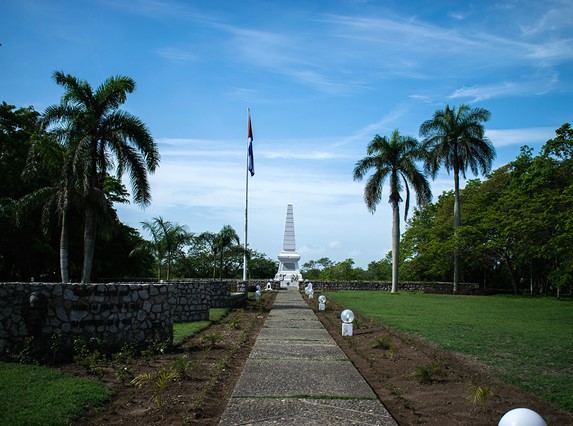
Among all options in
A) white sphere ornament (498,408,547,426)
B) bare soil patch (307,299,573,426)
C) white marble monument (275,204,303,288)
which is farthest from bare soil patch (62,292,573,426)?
white marble monument (275,204,303,288)

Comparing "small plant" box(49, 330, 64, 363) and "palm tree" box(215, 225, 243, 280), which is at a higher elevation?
"palm tree" box(215, 225, 243, 280)

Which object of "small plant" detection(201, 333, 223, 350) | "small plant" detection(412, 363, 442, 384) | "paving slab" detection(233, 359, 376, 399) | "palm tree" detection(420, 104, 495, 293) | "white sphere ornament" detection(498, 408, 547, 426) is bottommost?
"small plant" detection(201, 333, 223, 350)

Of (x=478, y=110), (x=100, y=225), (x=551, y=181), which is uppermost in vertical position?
(x=478, y=110)

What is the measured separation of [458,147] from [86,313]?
103 feet

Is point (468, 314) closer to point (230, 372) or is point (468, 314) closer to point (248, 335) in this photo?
point (248, 335)

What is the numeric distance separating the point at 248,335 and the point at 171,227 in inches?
888

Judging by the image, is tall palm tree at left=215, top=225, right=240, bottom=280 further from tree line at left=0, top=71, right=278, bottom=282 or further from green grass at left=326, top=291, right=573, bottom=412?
green grass at left=326, top=291, right=573, bottom=412

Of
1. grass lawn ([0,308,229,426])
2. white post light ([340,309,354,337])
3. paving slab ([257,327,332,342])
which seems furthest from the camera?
white post light ([340,309,354,337])

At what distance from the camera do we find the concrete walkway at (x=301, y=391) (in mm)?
5027

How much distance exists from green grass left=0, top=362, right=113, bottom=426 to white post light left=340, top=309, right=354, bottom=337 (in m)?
6.12

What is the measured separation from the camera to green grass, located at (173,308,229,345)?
10734mm

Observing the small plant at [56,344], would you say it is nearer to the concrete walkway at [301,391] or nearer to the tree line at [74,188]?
the concrete walkway at [301,391]

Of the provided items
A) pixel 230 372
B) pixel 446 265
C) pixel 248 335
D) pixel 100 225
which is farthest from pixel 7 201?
pixel 446 265

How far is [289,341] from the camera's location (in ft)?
34.3
